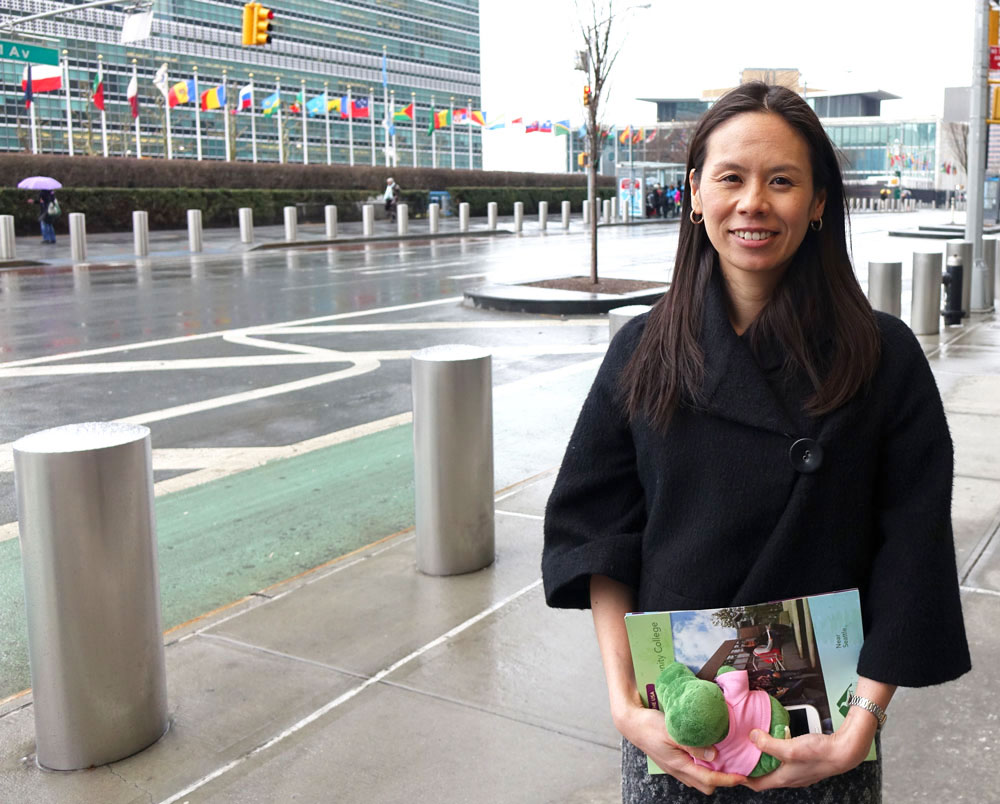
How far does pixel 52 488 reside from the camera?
325cm

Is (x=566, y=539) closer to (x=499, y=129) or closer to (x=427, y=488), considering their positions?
(x=427, y=488)

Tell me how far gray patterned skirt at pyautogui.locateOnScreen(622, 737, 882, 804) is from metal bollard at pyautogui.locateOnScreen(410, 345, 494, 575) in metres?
3.07

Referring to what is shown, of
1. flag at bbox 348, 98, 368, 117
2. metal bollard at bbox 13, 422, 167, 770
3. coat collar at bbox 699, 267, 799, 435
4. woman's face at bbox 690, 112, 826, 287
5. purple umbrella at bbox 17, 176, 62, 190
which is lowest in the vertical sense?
metal bollard at bbox 13, 422, 167, 770

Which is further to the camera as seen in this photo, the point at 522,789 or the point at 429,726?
the point at 429,726

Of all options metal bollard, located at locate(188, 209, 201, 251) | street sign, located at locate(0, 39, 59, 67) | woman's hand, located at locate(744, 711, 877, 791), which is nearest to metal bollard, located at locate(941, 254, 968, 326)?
woman's hand, located at locate(744, 711, 877, 791)

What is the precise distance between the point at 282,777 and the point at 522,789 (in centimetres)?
69

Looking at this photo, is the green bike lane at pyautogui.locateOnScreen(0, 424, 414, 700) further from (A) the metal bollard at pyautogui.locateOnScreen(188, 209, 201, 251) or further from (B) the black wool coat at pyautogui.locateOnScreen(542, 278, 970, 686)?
(A) the metal bollard at pyautogui.locateOnScreen(188, 209, 201, 251)

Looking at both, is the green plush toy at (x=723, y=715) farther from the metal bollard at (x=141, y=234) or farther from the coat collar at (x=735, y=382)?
the metal bollard at (x=141, y=234)

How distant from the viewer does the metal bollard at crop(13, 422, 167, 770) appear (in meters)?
3.27

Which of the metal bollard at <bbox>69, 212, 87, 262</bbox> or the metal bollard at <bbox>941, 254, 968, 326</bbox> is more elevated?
the metal bollard at <bbox>69, 212, 87, 262</bbox>

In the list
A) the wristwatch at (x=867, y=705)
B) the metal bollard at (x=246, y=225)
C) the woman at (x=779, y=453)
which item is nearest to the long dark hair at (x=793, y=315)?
the woman at (x=779, y=453)

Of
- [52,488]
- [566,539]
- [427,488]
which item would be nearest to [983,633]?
[427,488]

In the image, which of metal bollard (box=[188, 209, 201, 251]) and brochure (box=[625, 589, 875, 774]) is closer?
brochure (box=[625, 589, 875, 774])

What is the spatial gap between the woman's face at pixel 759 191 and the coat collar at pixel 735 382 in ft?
0.35
